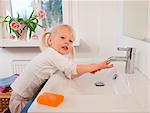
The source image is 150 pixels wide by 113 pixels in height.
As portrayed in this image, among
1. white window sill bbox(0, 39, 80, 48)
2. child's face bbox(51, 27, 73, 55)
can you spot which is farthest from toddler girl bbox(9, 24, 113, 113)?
white window sill bbox(0, 39, 80, 48)

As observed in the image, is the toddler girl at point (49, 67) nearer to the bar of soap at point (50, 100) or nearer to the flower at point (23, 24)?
the bar of soap at point (50, 100)

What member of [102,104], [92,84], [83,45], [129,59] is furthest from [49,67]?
[83,45]

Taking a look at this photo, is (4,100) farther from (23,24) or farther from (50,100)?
(50,100)

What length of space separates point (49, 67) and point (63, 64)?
0.33 ft

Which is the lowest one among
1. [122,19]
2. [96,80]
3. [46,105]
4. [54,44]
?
[96,80]

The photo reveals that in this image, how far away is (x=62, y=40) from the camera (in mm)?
1186

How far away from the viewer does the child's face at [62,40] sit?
1.18 metres

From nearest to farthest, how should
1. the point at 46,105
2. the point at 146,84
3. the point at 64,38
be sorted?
the point at 46,105
the point at 146,84
the point at 64,38

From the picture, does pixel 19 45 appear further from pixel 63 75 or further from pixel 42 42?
pixel 63 75

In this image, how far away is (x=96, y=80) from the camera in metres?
1.25

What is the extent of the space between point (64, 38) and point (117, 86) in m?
0.39

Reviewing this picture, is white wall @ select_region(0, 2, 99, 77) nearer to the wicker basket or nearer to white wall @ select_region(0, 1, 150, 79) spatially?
white wall @ select_region(0, 1, 150, 79)

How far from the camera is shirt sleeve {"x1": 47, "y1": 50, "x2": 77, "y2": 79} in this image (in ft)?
3.54

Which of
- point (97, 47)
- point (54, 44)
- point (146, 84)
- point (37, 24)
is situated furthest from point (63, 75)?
point (37, 24)
